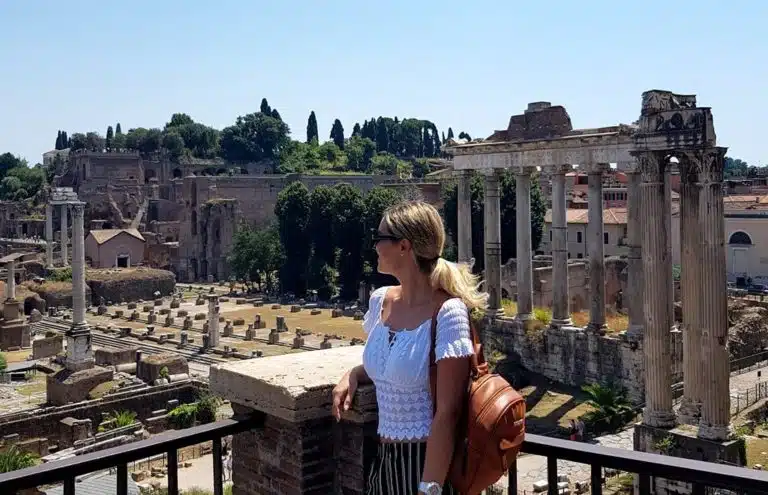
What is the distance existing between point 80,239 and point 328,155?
71.9 m

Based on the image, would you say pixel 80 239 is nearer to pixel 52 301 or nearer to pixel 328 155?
pixel 52 301

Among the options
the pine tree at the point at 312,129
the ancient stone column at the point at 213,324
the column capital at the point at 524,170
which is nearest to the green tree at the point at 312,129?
the pine tree at the point at 312,129

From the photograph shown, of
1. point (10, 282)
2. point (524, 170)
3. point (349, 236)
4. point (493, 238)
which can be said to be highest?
point (524, 170)

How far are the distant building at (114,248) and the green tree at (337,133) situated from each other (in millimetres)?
47579

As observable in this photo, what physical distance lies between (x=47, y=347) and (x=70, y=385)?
9.27 m

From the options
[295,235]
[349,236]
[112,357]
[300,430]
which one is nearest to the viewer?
[300,430]

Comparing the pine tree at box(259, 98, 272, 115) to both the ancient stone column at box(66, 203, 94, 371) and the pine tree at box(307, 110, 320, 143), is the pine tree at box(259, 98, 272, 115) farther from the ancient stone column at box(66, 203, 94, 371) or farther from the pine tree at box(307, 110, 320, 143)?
the ancient stone column at box(66, 203, 94, 371)

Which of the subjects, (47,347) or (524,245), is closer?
(524,245)

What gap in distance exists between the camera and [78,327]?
2933cm

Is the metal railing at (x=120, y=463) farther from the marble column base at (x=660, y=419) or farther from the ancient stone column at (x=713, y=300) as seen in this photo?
the marble column base at (x=660, y=419)

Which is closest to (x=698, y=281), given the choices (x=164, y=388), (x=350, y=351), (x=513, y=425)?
(x=350, y=351)

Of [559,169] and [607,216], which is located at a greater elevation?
[559,169]

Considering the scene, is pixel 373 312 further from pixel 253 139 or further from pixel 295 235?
pixel 253 139

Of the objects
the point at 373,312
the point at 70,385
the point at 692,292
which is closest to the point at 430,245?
the point at 373,312
